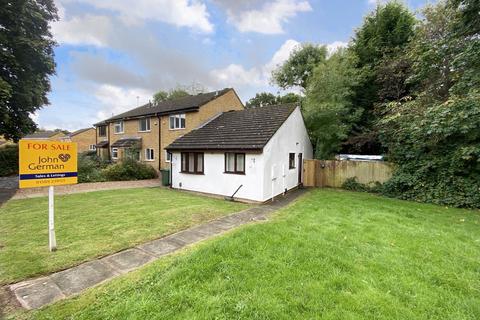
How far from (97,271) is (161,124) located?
16.4 m

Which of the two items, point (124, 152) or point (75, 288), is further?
point (124, 152)

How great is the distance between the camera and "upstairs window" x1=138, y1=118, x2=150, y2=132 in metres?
20.7

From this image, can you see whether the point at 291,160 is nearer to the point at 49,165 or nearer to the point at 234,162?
the point at 234,162

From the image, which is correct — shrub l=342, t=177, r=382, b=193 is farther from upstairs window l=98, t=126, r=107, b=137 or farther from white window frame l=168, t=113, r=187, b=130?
upstairs window l=98, t=126, r=107, b=137

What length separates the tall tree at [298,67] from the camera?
26953 millimetres

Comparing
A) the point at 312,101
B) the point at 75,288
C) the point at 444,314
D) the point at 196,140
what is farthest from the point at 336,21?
the point at 75,288

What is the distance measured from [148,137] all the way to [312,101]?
1406 centimetres

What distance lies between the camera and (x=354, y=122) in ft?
62.7

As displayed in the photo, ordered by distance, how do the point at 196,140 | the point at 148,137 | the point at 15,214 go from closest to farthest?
1. the point at 15,214
2. the point at 196,140
3. the point at 148,137

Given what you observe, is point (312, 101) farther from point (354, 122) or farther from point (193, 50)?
point (193, 50)

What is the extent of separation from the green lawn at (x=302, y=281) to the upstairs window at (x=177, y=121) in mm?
13631

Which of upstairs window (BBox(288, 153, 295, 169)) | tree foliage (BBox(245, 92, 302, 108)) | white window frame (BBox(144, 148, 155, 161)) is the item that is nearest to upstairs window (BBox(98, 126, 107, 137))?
white window frame (BBox(144, 148, 155, 161))

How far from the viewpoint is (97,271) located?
409 cm

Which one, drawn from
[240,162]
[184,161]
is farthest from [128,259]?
[184,161]
